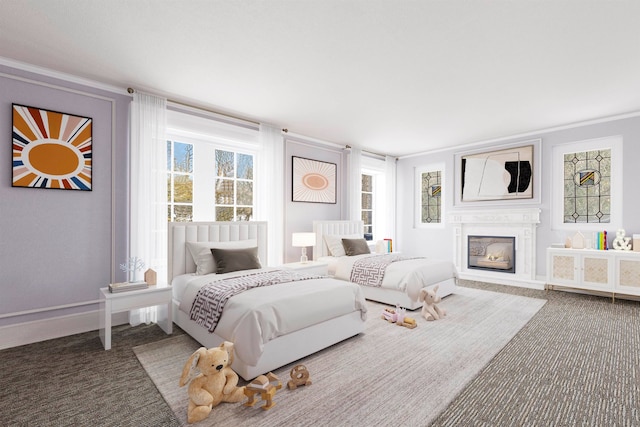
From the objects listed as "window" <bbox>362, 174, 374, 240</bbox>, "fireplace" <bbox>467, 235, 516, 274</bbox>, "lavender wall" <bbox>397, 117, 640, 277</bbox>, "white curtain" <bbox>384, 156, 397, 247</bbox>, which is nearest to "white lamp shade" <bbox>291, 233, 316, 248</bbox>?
"window" <bbox>362, 174, 374, 240</bbox>

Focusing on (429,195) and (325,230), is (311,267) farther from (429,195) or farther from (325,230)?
(429,195)

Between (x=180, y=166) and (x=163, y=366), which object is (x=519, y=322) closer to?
(x=163, y=366)

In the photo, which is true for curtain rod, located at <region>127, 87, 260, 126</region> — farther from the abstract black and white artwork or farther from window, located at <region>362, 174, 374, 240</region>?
the abstract black and white artwork

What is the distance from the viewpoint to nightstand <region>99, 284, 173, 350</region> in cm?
276

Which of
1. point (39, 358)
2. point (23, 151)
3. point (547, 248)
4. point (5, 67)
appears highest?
point (5, 67)

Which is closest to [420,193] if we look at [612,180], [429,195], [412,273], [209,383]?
[429,195]

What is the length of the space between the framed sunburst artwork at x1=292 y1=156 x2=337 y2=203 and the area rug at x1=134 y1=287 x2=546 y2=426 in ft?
8.42

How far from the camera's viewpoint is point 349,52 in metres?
2.79

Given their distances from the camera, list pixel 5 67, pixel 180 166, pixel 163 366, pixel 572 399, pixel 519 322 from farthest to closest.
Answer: pixel 180 166, pixel 519 322, pixel 5 67, pixel 163 366, pixel 572 399

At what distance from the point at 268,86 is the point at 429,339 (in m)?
3.19

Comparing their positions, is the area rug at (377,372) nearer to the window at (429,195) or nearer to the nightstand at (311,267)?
the nightstand at (311,267)

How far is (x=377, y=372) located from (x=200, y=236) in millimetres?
2570

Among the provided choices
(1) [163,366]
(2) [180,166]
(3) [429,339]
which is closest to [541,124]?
(3) [429,339]

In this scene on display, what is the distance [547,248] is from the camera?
4.95 metres
